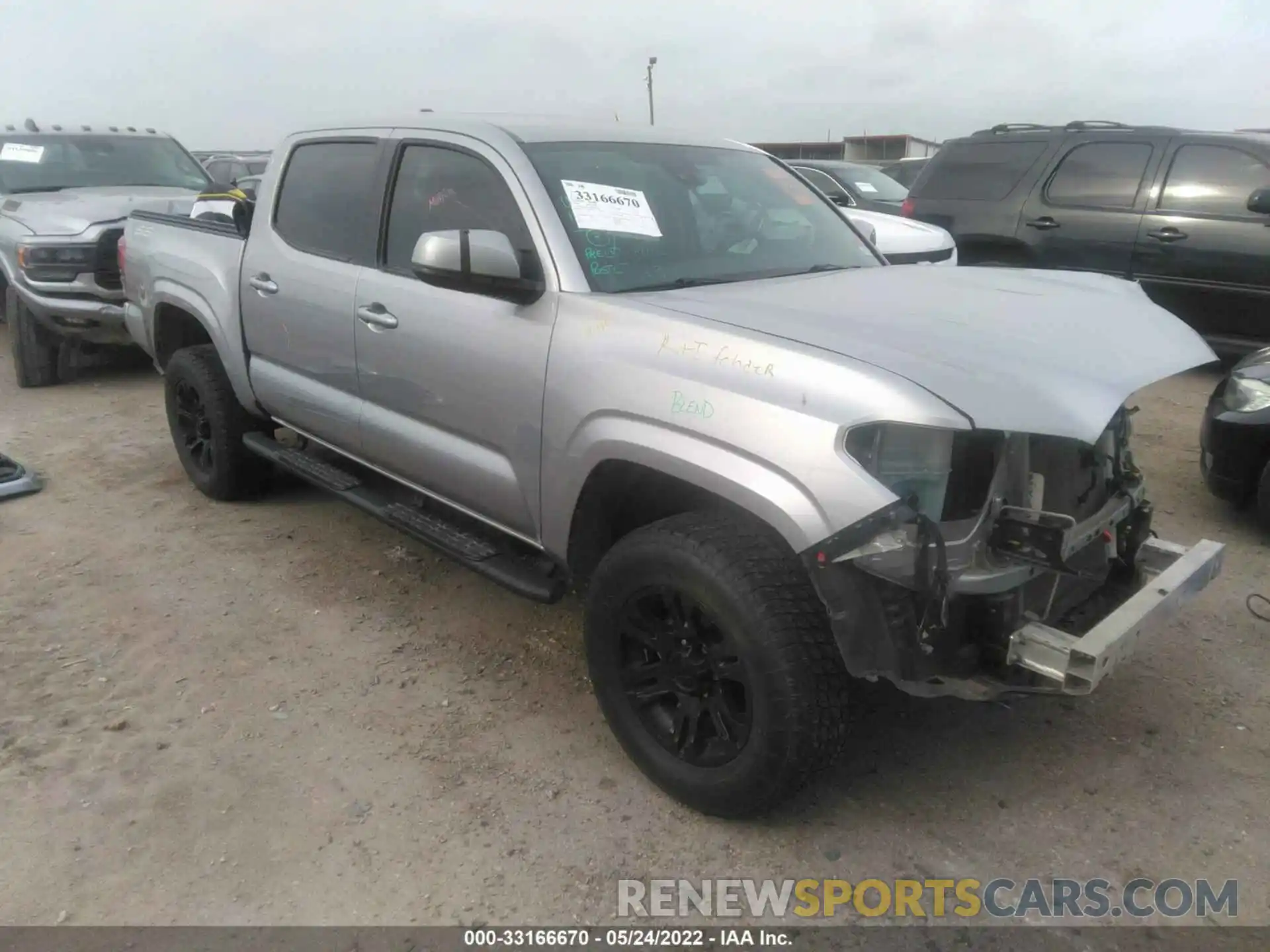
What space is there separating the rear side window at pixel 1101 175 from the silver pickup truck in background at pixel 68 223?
6.90 meters

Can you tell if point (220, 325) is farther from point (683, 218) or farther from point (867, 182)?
point (867, 182)

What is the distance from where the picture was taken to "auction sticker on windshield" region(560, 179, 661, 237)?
9.78ft

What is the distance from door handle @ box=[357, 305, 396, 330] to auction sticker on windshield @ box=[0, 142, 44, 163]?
6.30 meters

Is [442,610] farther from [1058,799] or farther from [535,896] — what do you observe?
[1058,799]

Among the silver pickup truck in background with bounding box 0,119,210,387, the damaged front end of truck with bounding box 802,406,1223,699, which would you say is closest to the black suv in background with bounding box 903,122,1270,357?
the damaged front end of truck with bounding box 802,406,1223,699

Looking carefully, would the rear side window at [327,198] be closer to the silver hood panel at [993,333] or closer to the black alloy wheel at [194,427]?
the black alloy wheel at [194,427]

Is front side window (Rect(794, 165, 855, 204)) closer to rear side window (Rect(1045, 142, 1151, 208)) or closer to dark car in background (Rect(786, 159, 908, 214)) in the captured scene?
dark car in background (Rect(786, 159, 908, 214))

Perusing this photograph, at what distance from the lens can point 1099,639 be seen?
2.26m

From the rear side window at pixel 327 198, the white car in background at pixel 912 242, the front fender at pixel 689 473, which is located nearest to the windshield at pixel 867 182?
the white car in background at pixel 912 242

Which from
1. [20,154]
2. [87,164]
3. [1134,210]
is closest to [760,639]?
[1134,210]

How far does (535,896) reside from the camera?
7.91ft

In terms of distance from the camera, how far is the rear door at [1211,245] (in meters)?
6.64

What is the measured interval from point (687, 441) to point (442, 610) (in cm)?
182

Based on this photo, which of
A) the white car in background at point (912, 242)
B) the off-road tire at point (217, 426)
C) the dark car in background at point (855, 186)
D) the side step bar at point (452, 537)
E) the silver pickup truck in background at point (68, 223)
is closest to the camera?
the side step bar at point (452, 537)
